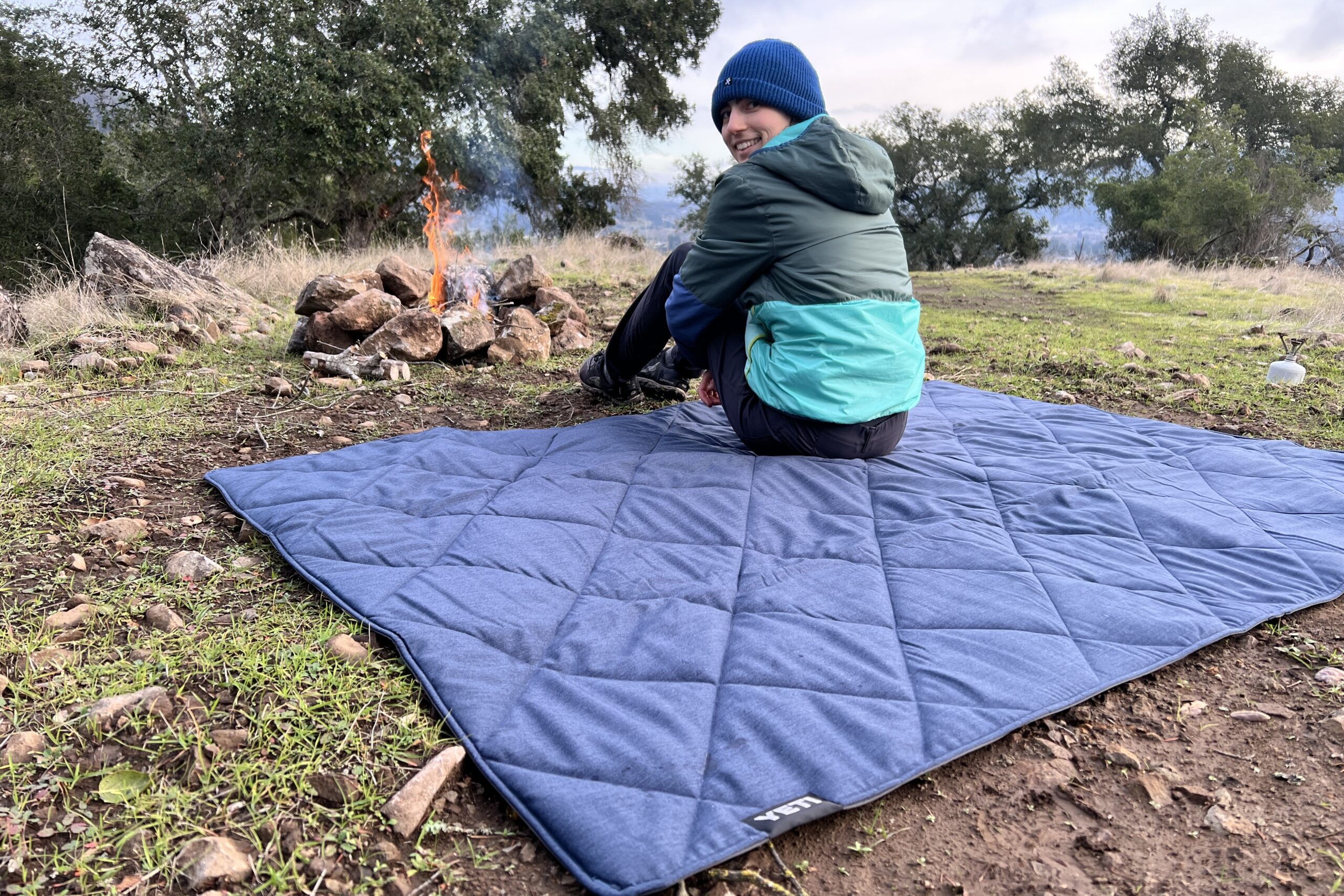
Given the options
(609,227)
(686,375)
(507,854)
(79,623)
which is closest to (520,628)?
(507,854)

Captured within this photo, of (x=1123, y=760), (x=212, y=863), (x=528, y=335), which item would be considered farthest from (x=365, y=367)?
(x=1123, y=760)

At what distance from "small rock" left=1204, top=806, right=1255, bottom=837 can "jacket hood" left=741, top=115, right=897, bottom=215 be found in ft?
6.04

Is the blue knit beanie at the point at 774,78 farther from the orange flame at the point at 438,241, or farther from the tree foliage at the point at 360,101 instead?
A: the tree foliage at the point at 360,101

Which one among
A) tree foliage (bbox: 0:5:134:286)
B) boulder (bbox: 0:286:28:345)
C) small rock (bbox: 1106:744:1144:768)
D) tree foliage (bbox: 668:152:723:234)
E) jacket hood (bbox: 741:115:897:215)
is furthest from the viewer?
tree foliage (bbox: 668:152:723:234)

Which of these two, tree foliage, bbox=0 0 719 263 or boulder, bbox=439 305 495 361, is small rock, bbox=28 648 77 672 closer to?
boulder, bbox=439 305 495 361

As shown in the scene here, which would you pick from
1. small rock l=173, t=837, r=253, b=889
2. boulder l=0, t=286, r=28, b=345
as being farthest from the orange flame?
small rock l=173, t=837, r=253, b=889

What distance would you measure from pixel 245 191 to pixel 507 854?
676 inches

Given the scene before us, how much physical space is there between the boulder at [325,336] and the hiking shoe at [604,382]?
1.76 meters

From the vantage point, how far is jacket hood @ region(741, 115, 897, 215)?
262 centimetres

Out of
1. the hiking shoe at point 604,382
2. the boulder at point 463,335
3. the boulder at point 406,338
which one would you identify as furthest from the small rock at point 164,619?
the boulder at point 463,335

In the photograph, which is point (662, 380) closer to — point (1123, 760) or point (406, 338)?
point (406, 338)

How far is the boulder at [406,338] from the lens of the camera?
4816mm

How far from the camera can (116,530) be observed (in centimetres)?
239

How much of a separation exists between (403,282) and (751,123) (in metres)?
3.53
